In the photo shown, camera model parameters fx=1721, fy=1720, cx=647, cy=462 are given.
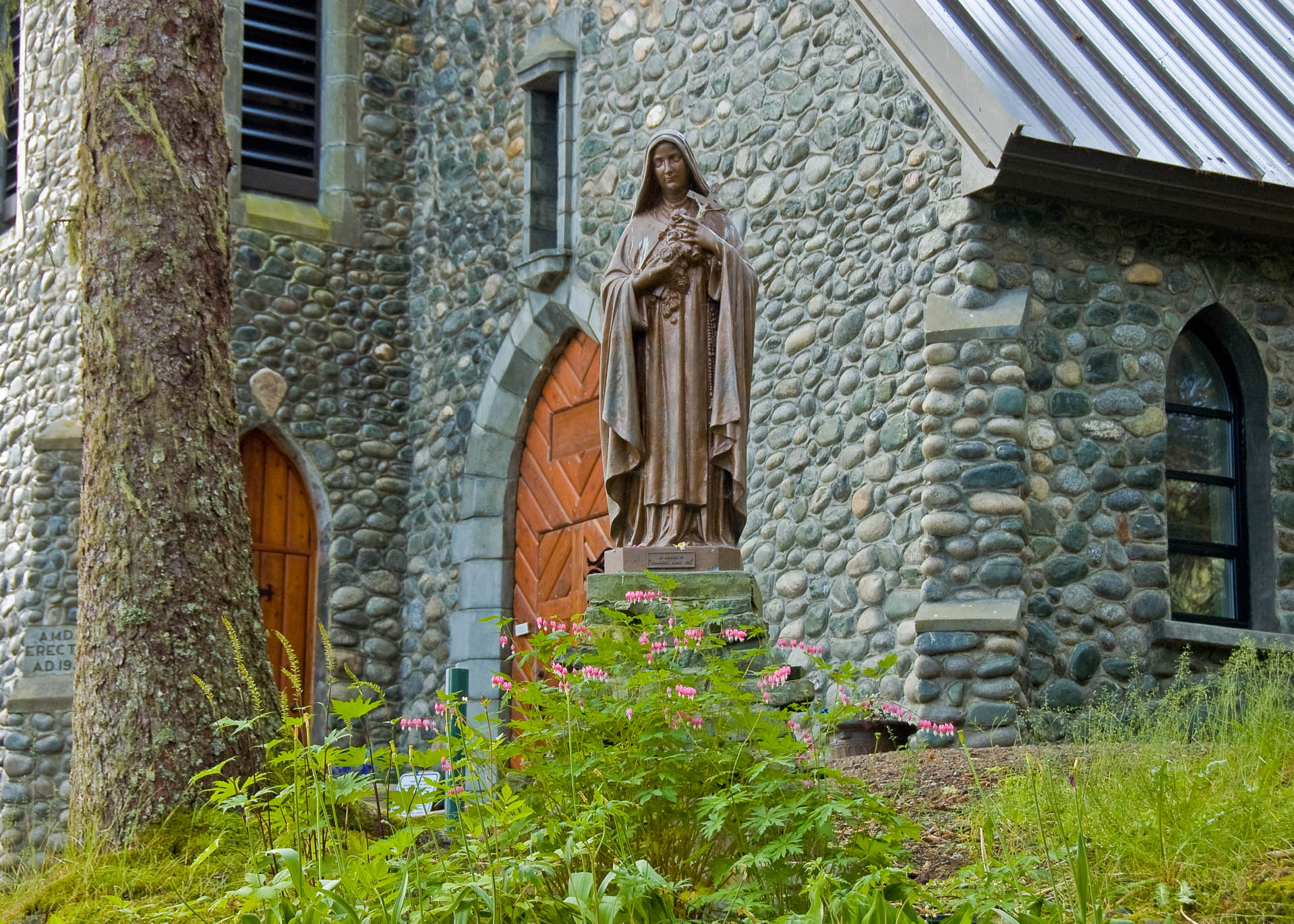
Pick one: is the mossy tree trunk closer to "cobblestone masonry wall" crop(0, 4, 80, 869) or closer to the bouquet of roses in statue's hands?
the bouquet of roses in statue's hands

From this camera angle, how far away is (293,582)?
1405cm

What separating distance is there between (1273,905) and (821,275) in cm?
657

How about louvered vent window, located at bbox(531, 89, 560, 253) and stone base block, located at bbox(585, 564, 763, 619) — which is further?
louvered vent window, located at bbox(531, 89, 560, 253)

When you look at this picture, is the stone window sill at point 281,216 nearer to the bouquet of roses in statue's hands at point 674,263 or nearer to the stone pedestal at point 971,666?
the stone pedestal at point 971,666

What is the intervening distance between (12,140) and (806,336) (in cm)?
810

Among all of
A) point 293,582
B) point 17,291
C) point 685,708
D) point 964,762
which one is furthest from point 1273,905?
point 17,291

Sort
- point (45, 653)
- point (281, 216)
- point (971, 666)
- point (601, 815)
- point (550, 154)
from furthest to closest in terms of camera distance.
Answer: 1. point (281, 216)
2. point (550, 154)
3. point (45, 653)
4. point (971, 666)
5. point (601, 815)

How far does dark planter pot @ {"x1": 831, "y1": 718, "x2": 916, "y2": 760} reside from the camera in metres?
8.28

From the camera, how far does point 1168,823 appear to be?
4824 mm

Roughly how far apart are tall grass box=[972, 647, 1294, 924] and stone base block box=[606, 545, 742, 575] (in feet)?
5.42

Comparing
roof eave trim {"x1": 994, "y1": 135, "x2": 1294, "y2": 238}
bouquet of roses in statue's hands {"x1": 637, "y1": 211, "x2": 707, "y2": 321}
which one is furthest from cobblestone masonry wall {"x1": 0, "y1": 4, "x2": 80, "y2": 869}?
roof eave trim {"x1": 994, "y1": 135, "x2": 1294, "y2": 238}

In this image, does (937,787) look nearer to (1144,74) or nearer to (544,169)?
(1144,74)

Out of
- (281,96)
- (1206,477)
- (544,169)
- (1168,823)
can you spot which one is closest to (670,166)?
(1168,823)

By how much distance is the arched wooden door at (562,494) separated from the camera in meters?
12.9
